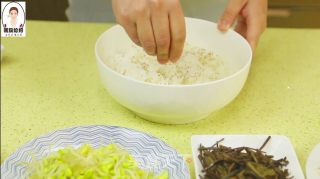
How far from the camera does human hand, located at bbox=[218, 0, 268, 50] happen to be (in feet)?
4.16

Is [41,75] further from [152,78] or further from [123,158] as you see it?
[123,158]

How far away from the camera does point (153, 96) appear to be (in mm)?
964

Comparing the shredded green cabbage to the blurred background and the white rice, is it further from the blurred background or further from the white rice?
the blurred background

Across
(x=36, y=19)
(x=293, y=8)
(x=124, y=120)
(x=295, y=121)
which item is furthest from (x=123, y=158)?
(x=293, y=8)

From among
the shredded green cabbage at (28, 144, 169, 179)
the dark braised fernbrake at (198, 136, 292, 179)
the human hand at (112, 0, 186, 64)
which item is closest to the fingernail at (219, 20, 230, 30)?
the human hand at (112, 0, 186, 64)

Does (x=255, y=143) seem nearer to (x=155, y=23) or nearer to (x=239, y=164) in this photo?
(x=239, y=164)

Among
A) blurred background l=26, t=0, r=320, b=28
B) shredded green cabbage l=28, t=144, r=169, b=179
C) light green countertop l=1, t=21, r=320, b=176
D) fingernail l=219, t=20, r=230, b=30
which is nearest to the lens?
shredded green cabbage l=28, t=144, r=169, b=179

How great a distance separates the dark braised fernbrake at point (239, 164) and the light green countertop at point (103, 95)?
0.10 meters

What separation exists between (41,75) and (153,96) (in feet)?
1.60

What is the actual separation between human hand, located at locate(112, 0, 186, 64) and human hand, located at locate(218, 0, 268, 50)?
0.35m
